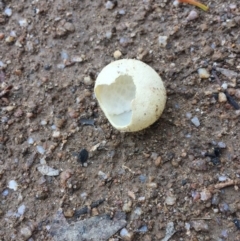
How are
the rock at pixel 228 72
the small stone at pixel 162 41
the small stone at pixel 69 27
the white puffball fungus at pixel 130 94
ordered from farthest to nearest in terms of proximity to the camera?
1. the small stone at pixel 69 27
2. the small stone at pixel 162 41
3. the rock at pixel 228 72
4. the white puffball fungus at pixel 130 94

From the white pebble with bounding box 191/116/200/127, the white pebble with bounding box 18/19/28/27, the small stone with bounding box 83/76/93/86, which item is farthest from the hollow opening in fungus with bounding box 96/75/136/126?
the white pebble with bounding box 18/19/28/27

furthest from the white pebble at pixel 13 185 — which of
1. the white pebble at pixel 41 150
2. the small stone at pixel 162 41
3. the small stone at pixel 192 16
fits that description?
the small stone at pixel 192 16

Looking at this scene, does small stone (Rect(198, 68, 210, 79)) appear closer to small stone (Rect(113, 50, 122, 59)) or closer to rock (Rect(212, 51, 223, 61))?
rock (Rect(212, 51, 223, 61))

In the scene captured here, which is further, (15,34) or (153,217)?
(15,34)

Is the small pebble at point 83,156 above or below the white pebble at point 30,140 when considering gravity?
below

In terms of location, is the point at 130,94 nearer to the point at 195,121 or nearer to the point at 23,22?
the point at 195,121

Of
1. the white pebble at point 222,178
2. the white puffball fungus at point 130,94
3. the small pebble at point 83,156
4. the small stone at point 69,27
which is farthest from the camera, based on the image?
the small stone at point 69,27

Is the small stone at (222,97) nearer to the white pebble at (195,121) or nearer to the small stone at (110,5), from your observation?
the white pebble at (195,121)

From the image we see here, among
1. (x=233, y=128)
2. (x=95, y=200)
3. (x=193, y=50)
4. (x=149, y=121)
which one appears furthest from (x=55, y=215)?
(x=193, y=50)

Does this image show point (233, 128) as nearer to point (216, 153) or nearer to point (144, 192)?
point (216, 153)
